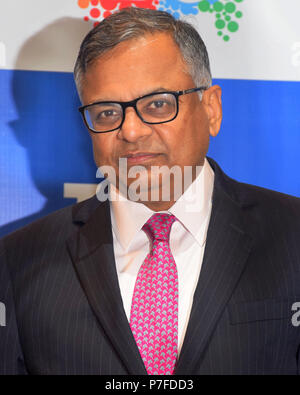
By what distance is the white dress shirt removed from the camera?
1.46 metres

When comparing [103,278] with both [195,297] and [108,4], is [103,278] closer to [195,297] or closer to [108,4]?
[195,297]

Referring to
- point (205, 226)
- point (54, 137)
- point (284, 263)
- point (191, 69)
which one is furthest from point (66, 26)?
point (284, 263)

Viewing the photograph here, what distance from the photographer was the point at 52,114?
195 centimetres

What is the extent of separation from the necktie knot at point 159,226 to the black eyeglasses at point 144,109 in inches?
Answer: 10.3

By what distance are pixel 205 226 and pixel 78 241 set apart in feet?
1.17

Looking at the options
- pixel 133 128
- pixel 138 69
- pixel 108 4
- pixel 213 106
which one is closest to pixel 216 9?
→ pixel 108 4

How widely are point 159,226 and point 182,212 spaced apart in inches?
2.9

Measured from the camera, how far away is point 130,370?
53.4 inches

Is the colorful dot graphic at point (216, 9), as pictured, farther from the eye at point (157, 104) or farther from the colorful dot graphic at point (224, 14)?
the eye at point (157, 104)

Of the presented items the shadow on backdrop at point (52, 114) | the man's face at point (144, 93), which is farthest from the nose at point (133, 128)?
the shadow on backdrop at point (52, 114)

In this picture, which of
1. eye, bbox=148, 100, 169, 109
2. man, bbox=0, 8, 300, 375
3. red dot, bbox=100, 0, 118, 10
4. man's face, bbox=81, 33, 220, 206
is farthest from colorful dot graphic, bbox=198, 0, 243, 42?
eye, bbox=148, 100, 169, 109
